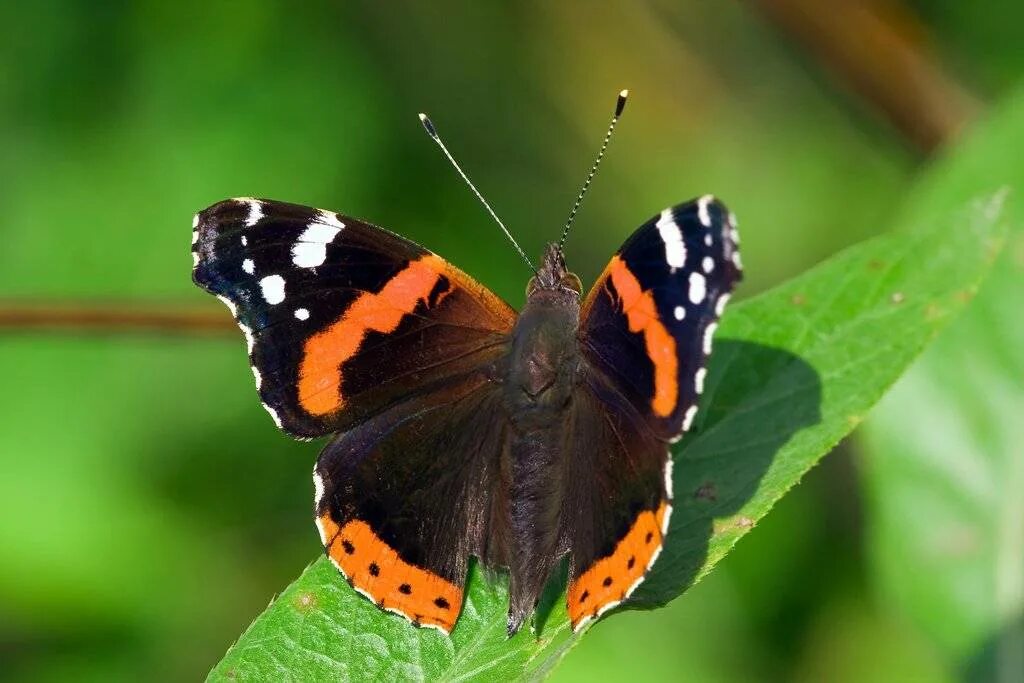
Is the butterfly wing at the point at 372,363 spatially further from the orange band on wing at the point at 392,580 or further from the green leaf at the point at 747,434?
the green leaf at the point at 747,434

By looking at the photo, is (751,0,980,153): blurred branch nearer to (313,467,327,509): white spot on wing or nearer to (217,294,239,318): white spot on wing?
(217,294,239,318): white spot on wing

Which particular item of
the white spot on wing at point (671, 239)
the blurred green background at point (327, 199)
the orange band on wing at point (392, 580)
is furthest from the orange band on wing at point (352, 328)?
the blurred green background at point (327, 199)

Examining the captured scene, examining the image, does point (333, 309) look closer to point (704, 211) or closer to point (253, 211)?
point (253, 211)

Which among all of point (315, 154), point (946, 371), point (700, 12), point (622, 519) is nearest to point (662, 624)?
point (946, 371)

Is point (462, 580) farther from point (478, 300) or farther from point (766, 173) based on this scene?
point (766, 173)

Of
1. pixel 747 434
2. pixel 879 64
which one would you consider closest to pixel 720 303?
pixel 747 434
